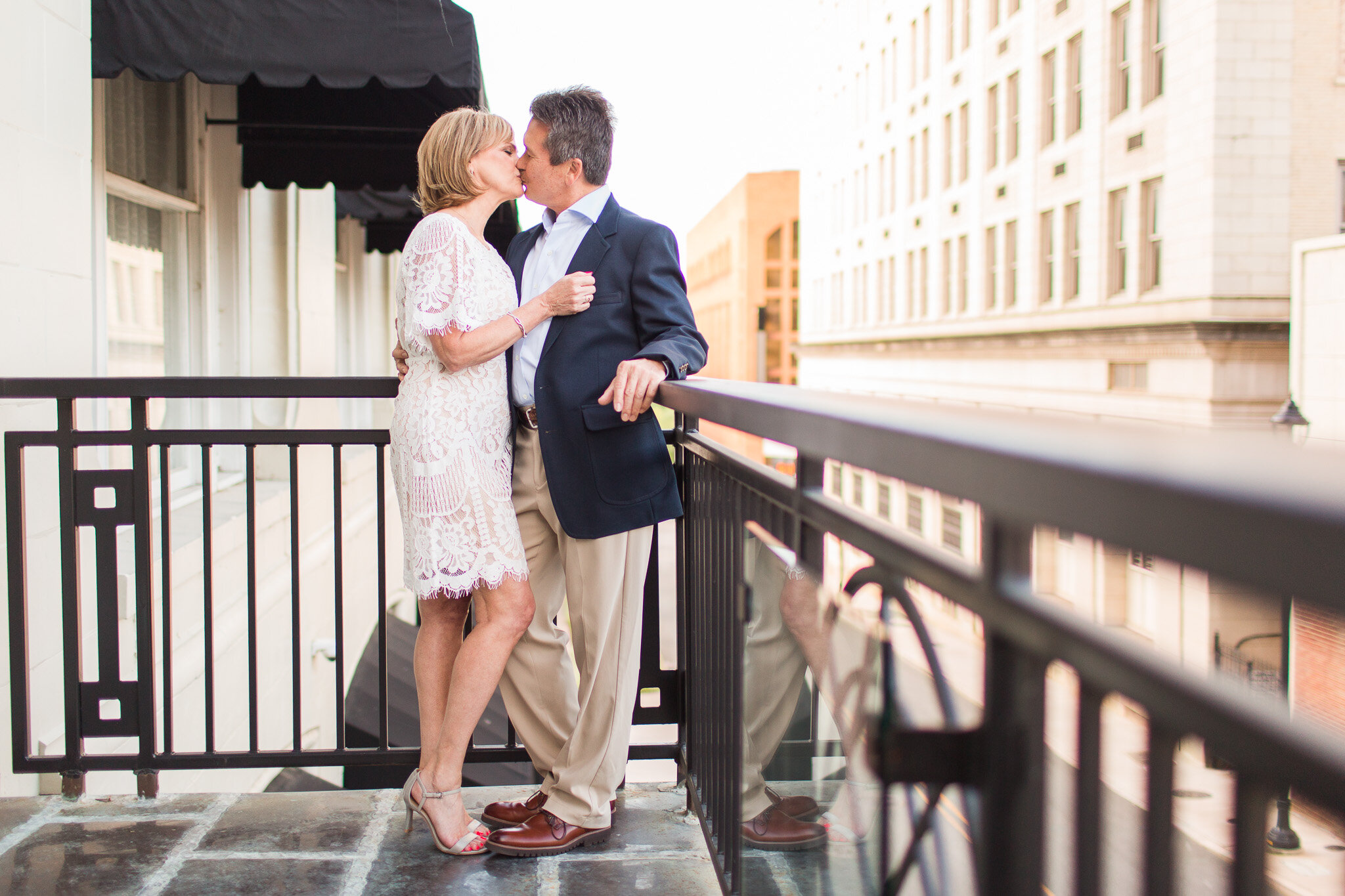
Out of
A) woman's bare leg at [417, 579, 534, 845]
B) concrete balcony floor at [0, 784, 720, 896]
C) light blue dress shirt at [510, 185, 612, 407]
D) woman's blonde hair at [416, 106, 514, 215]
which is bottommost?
concrete balcony floor at [0, 784, 720, 896]

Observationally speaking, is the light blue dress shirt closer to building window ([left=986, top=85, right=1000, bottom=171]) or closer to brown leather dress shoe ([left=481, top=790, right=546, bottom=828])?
brown leather dress shoe ([left=481, top=790, right=546, bottom=828])

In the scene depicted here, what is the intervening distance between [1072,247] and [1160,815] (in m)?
45.3

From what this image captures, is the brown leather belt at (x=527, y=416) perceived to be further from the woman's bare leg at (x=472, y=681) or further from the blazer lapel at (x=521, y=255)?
the woman's bare leg at (x=472, y=681)

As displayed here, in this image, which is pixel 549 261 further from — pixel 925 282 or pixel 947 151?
pixel 925 282

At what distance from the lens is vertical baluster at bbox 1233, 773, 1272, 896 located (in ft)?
1.88

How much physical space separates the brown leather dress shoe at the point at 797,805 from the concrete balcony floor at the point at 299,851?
93 cm

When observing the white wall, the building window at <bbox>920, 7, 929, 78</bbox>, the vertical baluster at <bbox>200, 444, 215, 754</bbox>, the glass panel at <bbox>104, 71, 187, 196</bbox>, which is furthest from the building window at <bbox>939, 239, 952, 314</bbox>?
the vertical baluster at <bbox>200, 444, 215, 754</bbox>

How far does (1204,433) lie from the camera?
697 mm

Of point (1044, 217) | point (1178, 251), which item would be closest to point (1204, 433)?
point (1178, 251)

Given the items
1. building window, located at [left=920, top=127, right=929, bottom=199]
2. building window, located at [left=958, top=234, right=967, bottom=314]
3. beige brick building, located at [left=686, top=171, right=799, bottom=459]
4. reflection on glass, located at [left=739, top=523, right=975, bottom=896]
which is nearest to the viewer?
reflection on glass, located at [left=739, top=523, right=975, bottom=896]

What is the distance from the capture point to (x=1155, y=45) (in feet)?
129

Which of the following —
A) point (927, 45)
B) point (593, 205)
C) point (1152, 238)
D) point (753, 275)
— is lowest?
point (593, 205)

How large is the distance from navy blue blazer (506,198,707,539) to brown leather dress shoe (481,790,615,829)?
76 cm

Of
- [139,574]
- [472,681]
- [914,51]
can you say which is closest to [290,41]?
[139,574]
